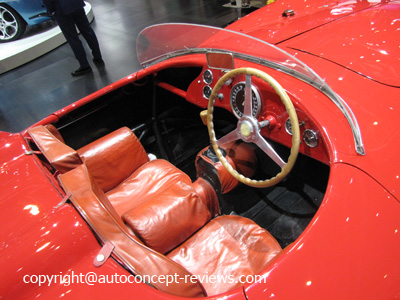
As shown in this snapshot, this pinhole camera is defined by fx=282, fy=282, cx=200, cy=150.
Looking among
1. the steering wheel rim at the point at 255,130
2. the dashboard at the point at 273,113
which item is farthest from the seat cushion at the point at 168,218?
the dashboard at the point at 273,113

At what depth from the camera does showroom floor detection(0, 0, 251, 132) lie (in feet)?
13.3

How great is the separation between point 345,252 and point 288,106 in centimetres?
60

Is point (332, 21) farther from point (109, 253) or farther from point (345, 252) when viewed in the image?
point (109, 253)

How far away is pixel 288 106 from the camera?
1.20 m

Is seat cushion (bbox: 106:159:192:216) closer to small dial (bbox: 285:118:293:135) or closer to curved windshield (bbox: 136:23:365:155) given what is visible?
small dial (bbox: 285:118:293:135)

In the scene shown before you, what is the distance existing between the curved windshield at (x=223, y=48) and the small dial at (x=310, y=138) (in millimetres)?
159

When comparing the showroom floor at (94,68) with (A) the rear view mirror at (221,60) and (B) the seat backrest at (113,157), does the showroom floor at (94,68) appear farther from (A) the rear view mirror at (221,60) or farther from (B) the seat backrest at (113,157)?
(A) the rear view mirror at (221,60)

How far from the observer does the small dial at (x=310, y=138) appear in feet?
4.33

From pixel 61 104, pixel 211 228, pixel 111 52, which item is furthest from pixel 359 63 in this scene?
pixel 111 52

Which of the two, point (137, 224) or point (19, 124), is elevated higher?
point (137, 224)

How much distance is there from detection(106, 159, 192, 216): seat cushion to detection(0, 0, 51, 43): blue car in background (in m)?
5.10

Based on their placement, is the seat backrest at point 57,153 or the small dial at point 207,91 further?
the small dial at point 207,91

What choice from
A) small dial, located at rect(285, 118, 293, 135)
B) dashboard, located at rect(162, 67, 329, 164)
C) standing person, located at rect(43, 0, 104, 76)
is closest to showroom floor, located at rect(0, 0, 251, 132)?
standing person, located at rect(43, 0, 104, 76)

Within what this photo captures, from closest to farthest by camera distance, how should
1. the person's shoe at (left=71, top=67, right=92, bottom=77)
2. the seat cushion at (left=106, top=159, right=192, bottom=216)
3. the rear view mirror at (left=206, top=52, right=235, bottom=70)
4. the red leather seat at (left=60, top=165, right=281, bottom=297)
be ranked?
the red leather seat at (left=60, top=165, right=281, bottom=297) < the rear view mirror at (left=206, top=52, right=235, bottom=70) < the seat cushion at (left=106, top=159, right=192, bottom=216) < the person's shoe at (left=71, top=67, right=92, bottom=77)
